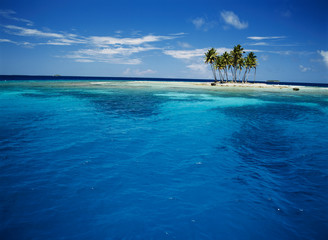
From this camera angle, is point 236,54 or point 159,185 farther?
point 236,54

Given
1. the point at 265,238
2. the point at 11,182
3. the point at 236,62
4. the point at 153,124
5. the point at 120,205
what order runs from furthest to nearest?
1. the point at 236,62
2. the point at 153,124
3. the point at 11,182
4. the point at 120,205
5. the point at 265,238

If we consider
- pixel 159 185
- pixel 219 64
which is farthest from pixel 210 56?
pixel 159 185

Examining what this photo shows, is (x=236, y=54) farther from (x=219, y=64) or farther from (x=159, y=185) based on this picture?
(x=159, y=185)

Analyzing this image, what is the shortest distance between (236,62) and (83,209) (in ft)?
307

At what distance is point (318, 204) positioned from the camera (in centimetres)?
602

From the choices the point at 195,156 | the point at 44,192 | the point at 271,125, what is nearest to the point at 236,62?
the point at 271,125

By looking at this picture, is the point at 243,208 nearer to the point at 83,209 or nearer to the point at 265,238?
the point at 265,238

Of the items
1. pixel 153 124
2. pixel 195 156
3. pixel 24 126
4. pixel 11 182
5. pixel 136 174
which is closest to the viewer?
pixel 11 182

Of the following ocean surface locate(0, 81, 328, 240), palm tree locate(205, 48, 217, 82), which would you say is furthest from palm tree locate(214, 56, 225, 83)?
ocean surface locate(0, 81, 328, 240)

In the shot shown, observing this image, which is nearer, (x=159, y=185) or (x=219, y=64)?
(x=159, y=185)

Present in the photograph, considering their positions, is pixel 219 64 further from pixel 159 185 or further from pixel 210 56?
pixel 159 185

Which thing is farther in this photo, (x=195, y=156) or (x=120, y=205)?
(x=195, y=156)

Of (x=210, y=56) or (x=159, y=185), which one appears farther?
(x=210, y=56)

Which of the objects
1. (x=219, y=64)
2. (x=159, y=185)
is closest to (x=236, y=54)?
(x=219, y=64)
